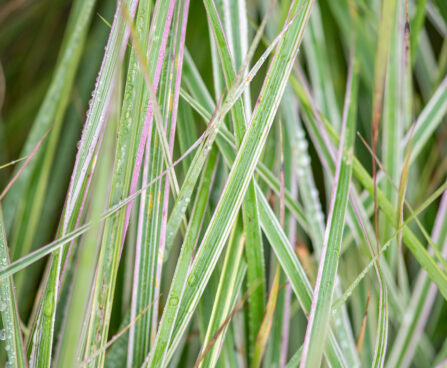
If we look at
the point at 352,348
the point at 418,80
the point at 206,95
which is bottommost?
the point at 352,348

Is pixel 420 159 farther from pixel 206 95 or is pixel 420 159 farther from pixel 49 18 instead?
pixel 49 18

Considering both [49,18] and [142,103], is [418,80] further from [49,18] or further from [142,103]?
[49,18]

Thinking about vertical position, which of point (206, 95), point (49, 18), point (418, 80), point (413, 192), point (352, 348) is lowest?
point (352, 348)

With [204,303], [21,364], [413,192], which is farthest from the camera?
[413,192]

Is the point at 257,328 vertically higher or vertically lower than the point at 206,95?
lower

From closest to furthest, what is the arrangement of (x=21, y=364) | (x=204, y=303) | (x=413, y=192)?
(x=21, y=364), (x=204, y=303), (x=413, y=192)

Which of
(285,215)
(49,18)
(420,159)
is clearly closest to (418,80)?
(420,159)

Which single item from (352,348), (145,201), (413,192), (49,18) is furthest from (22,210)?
(413,192)

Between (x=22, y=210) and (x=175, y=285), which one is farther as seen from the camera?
(x=22, y=210)

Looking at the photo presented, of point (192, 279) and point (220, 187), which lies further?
point (220, 187)
